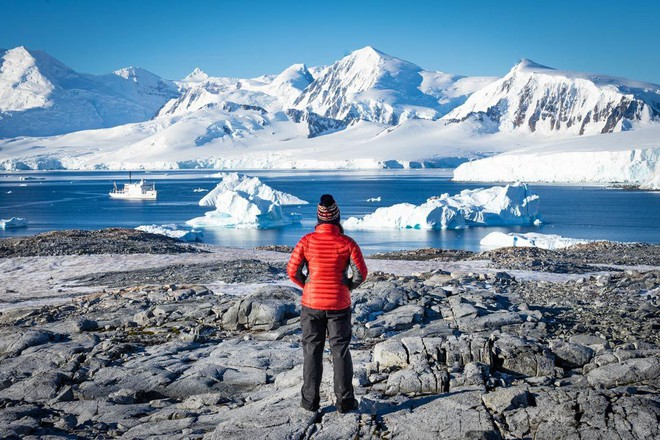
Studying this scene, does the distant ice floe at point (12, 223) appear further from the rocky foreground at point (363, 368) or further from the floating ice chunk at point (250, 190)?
the rocky foreground at point (363, 368)

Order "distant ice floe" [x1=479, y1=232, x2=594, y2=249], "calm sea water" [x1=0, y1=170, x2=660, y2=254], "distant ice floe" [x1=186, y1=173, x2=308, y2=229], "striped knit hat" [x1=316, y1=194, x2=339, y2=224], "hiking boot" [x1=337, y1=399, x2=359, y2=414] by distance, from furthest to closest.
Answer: "distant ice floe" [x1=186, y1=173, x2=308, y2=229]
"calm sea water" [x1=0, y1=170, x2=660, y2=254]
"distant ice floe" [x1=479, y1=232, x2=594, y2=249]
"striped knit hat" [x1=316, y1=194, x2=339, y2=224]
"hiking boot" [x1=337, y1=399, x2=359, y2=414]

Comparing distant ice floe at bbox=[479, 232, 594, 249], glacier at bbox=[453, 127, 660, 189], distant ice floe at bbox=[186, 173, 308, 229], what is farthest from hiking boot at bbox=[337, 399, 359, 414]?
glacier at bbox=[453, 127, 660, 189]

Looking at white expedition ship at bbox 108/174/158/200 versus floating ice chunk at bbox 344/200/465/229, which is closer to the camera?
floating ice chunk at bbox 344/200/465/229

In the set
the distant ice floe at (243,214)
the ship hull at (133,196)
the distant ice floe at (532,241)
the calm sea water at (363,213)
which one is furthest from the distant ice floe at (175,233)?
the ship hull at (133,196)

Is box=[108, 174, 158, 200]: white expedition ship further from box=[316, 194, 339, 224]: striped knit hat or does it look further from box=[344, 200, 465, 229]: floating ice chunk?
box=[316, 194, 339, 224]: striped knit hat

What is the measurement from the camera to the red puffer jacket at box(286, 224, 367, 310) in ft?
19.5

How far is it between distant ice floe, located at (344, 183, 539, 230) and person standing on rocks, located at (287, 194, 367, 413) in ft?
130

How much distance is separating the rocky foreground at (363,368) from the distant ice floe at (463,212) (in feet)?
110

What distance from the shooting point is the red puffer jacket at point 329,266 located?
5.93 m

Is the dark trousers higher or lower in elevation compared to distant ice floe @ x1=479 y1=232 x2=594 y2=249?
higher

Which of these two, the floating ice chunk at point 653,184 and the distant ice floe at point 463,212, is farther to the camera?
the floating ice chunk at point 653,184

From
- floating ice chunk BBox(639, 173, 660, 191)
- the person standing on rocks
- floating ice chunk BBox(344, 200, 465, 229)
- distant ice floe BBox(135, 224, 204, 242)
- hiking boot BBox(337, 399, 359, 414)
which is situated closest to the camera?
hiking boot BBox(337, 399, 359, 414)

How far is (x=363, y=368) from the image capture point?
6.82 metres

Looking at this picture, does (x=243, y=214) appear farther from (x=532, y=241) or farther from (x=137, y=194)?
(x=137, y=194)
